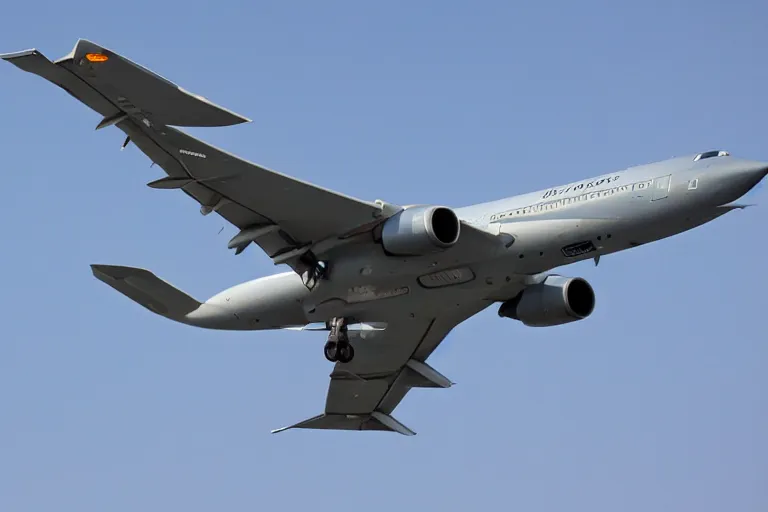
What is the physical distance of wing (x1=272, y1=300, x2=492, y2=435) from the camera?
41.8 meters

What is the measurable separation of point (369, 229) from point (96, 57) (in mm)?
8874

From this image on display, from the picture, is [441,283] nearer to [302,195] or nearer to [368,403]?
[302,195]

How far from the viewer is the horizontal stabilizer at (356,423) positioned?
1820 inches

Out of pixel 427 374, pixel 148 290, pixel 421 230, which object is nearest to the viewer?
pixel 421 230

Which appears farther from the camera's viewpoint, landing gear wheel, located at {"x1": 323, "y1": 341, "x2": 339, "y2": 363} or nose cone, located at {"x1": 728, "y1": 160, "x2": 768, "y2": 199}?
landing gear wheel, located at {"x1": 323, "y1": 341, "x2": 339, "y2": 363}

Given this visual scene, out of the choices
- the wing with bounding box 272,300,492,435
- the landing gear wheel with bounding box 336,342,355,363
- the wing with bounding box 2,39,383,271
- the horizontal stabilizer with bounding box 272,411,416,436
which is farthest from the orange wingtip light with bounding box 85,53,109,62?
the horizontal stabilizer with bounding box 272,411,416,436

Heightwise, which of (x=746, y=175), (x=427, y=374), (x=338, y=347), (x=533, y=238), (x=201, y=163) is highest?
(x=746, y=175)

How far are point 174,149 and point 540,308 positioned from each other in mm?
10957

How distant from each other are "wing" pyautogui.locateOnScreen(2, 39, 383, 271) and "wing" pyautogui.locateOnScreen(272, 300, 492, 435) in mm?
4968

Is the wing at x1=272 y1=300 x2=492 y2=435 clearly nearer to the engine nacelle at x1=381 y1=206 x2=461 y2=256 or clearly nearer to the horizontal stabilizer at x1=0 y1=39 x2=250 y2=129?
the engine nacelle at x1=381 y1=206 x2=461 y2=256

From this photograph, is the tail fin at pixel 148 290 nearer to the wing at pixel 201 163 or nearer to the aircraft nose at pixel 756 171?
the wing at pixel 201 163

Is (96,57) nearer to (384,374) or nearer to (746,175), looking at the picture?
(746,175)

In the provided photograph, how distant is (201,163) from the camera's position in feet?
115

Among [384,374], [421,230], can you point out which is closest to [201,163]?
[421,230]
